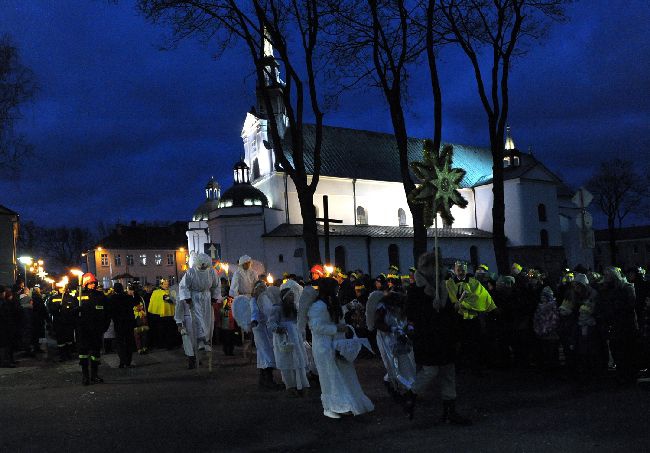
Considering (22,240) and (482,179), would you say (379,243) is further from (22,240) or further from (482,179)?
(22,240)

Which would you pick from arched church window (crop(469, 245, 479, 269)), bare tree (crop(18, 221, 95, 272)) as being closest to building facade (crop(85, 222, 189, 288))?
bare tree (crop(18, 221, 95, 272))

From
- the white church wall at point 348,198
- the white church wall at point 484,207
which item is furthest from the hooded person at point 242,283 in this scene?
the white church wall at point 484,207

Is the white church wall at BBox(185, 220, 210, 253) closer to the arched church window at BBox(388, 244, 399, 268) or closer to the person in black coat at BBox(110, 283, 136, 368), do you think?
the arched church window at BBox(388, 244, 399, 268)

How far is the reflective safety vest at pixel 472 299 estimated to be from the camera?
1119 cm

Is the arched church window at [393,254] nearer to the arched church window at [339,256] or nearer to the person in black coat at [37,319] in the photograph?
the arched church window at [339,256]

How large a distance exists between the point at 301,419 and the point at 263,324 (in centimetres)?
344

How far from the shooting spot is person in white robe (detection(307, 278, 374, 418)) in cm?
792

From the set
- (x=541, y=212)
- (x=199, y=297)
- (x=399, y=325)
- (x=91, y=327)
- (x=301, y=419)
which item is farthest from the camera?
(x=541, y=212)

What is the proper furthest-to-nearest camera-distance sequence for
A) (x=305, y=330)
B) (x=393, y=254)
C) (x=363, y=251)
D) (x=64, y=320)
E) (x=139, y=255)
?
1. (x=139, y=255)
2. (x=393, y=254)
3. (x=363, y=251)
4. (x=64, y=320)
5. (x=305, y=330)

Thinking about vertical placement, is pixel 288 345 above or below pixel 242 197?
below

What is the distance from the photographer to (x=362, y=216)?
183 feet

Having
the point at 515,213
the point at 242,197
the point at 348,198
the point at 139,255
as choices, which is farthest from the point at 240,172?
the point at 139,255

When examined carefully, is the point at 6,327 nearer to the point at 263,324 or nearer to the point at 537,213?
the point at 263,324

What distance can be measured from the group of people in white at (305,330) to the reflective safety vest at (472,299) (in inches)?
89.9
